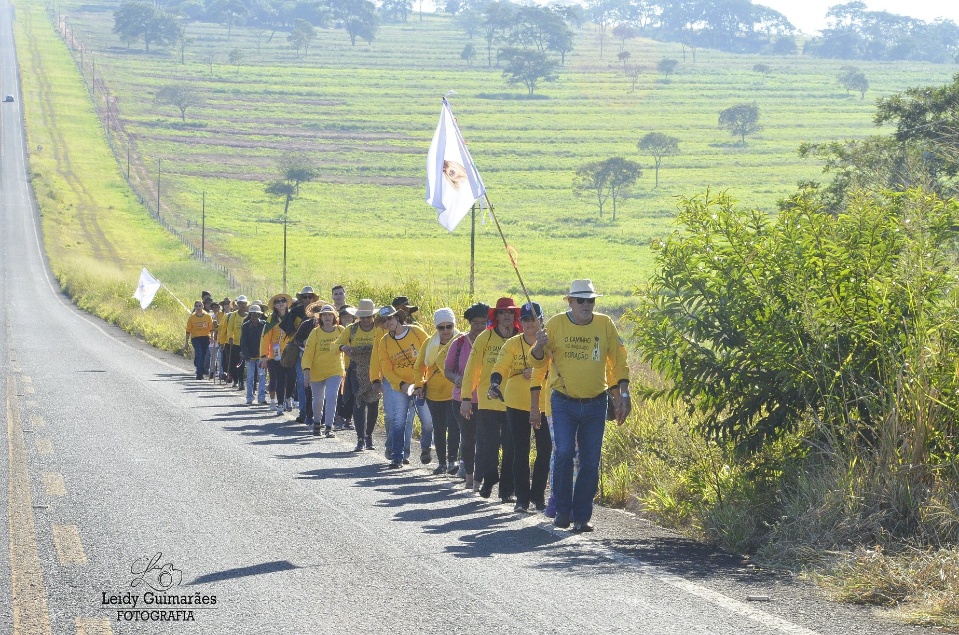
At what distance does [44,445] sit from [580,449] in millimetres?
6680

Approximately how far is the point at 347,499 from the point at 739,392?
328 centimetres

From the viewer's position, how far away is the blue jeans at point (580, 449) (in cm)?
877

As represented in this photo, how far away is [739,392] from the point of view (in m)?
9.00

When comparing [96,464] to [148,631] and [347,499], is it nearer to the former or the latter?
[347,499]

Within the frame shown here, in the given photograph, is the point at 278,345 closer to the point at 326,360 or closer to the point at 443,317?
the point at 326,360

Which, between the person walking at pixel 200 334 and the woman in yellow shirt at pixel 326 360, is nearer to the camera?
the woman in yellow shirt at pixel 326 360

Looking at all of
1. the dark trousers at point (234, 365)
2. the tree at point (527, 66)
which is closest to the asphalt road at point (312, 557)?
the dark trousers at point (234, 365)

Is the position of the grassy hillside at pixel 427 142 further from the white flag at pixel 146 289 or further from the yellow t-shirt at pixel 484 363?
the yellow t-shirt at pixel 484 363

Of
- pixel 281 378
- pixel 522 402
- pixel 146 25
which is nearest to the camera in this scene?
pixel 522 402

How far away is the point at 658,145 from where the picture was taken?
118 metres

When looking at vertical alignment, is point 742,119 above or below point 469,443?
above

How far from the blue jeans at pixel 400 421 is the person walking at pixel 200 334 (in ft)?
38.1

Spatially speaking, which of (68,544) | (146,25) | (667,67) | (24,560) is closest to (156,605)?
(24,560)

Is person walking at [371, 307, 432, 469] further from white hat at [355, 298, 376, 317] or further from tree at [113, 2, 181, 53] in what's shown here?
tree at [113, 2, 181, 53]
